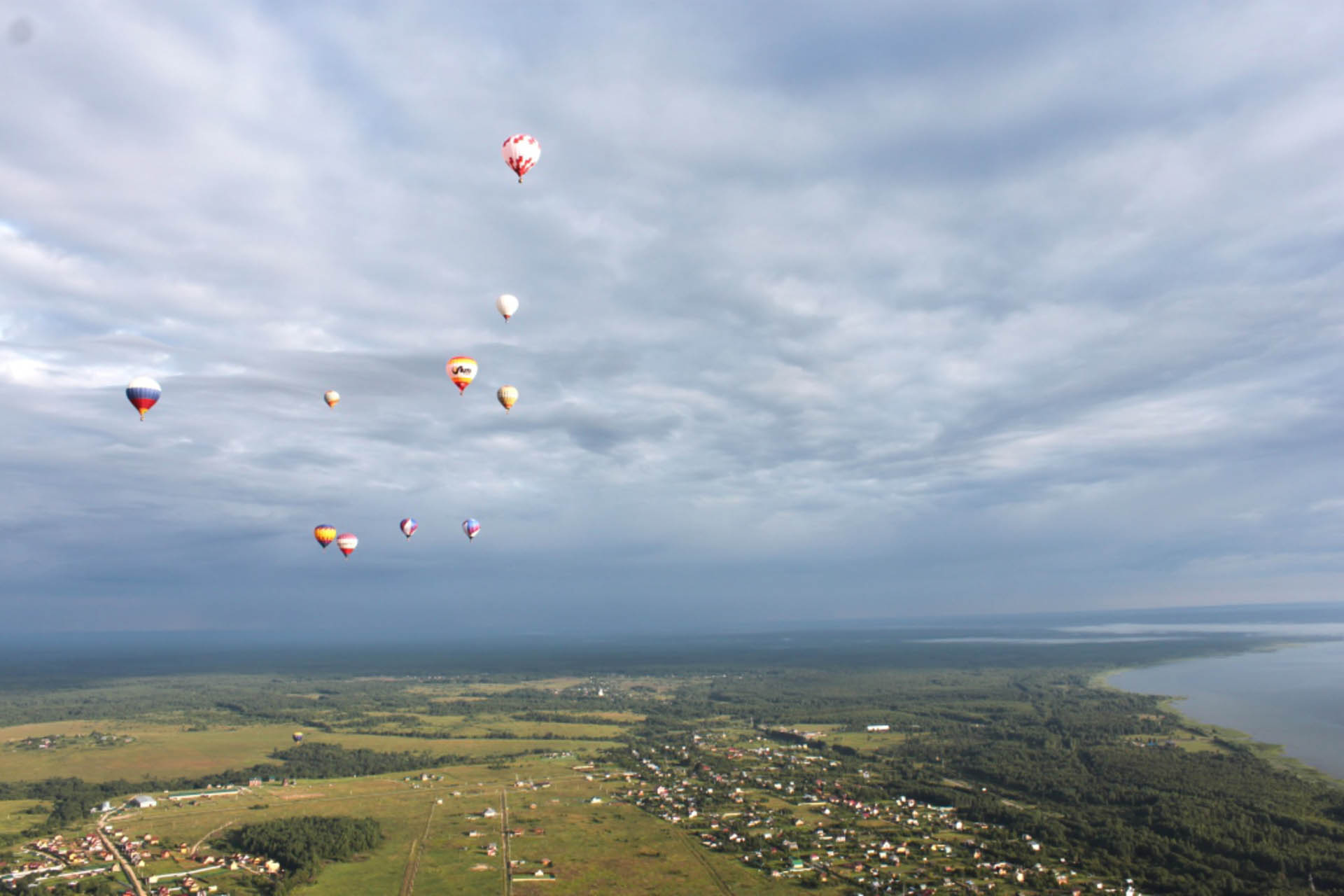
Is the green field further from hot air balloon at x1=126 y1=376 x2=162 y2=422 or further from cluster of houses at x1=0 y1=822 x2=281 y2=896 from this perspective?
hot air balloon at x1=126 y1=376 x2=162 y2=422

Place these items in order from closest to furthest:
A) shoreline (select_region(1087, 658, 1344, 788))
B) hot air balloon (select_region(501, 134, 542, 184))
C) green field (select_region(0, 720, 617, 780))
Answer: hot air balloon (select_region(501, 134, 542, 184)) → shoreline (select_region(1087, 658, 1344, 788)) → green field (select_region(0, 720, 617, 780))

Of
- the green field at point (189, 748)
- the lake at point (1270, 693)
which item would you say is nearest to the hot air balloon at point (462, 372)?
the green field at point (189, 748)

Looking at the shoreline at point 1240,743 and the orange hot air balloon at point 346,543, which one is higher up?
the orange hot air balloon at point 346,543

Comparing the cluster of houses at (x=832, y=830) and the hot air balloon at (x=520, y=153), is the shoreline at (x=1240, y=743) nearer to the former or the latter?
the cluster of houses at (x=832, y=830)

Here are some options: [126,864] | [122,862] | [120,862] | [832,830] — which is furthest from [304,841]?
[832,830]

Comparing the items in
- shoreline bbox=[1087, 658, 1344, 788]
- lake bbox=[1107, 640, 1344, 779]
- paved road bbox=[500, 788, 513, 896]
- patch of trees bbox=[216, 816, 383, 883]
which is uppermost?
patch of trees bbox=[216, 816, 383, 883]

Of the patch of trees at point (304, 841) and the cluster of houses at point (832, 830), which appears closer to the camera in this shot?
the cluster of houses at point (832, 830)

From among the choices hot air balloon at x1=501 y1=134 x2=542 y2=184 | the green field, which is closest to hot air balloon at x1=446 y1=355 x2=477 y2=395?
hot air balloon at x1=501 y1=134 x2=542 y2=184
